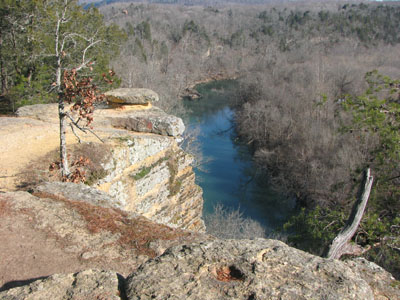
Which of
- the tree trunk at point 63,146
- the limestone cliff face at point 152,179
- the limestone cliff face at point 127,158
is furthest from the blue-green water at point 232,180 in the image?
the tree trunk at point 63,146

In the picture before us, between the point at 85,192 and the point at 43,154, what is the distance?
2942 mm

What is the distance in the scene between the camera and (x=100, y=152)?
8961 millimetres

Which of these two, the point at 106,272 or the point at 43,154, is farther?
the point at 43,154

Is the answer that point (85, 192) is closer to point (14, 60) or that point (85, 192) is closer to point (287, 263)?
point (287, 263)

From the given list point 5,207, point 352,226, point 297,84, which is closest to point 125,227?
point 5,207

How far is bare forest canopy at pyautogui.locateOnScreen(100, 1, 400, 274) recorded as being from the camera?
9.16 metres

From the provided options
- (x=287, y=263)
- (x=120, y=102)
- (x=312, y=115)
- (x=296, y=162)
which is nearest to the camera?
(x=287, y=263)

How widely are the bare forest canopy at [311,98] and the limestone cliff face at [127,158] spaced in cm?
354

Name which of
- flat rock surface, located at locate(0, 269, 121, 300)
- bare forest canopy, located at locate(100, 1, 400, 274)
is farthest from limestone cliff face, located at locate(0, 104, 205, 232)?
flat rock surface, located at locate(0, 269, 121, 300)

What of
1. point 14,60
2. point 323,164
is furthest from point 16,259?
point 323,164

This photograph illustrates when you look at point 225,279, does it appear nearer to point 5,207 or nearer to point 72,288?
point 72,288

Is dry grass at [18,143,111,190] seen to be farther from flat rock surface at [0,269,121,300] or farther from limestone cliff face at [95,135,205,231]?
flat rock surface at [0,269,121,300]

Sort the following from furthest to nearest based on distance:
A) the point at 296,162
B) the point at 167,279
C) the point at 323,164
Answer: the point at 296,162 < the point at 323,164 < the point at 167,279

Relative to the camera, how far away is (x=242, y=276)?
338cm
